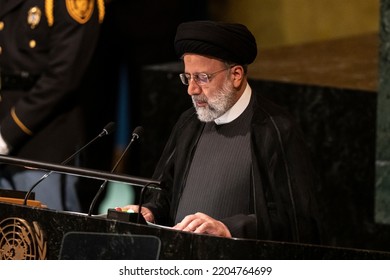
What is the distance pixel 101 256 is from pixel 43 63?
2.29 metres

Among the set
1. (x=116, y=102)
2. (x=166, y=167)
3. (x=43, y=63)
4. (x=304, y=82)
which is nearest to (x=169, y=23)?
(x=116, y=102)

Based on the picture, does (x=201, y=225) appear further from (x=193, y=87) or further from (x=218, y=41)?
(x=218, y=41)

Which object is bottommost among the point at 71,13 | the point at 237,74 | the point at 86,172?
the point at 86,172

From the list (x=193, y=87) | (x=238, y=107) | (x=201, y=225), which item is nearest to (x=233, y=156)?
(x=238, y=107)

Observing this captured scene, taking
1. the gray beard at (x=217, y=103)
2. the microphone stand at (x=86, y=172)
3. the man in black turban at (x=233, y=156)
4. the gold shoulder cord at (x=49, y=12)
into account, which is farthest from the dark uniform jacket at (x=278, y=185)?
the gold shoulder cord at (x=49, y=12)

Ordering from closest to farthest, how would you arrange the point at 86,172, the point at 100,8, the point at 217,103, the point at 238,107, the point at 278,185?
the point at 86,172
the point at 278,185
the point at 217,103
the point at 238,107
the point at 100,8

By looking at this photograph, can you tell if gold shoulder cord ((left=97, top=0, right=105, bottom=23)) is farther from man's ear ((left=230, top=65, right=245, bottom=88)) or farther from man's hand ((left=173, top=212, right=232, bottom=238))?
man's hand ((left=173, top=212, right=232, bottom=238))

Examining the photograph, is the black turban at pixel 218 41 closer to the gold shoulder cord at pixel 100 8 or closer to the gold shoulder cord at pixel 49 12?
the gold shoulder cord at pixel 49 12

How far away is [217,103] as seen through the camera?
188 inches

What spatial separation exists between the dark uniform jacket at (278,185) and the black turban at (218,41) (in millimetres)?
211

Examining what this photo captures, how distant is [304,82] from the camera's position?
6793 millimetres

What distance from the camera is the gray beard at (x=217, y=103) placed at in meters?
Answer: 4.77

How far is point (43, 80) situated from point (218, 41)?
5.27 ft

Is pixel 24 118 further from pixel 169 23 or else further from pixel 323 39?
pixel 323 39
